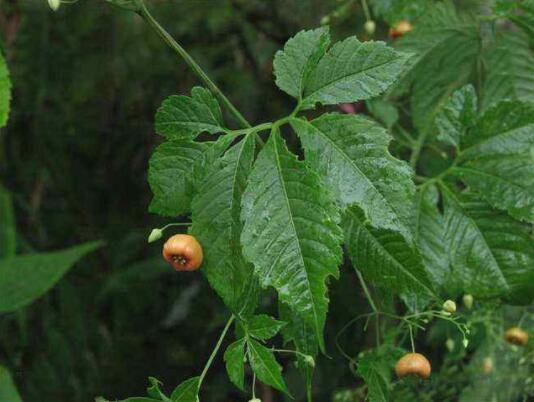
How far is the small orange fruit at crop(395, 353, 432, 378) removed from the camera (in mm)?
962

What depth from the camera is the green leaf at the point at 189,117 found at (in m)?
0.88

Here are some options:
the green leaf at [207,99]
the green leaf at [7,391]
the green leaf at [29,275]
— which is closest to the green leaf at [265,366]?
the green leaf at [207,99]

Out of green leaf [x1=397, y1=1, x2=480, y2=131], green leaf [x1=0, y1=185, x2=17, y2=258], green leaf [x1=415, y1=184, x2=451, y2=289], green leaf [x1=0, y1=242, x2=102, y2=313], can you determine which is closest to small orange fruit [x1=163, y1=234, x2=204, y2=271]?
green leaf [x1=415, y1=184, x2=451, y2=289]

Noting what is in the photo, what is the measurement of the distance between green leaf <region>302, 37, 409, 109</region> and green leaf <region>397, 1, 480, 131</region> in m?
0.46

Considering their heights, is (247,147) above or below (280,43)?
below

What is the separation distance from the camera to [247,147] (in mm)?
856

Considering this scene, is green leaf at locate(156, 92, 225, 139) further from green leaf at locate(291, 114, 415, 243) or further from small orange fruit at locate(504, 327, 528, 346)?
small orange fruit at locate(504, 327, 528, 346)

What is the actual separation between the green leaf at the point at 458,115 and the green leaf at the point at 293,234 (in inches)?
14.5

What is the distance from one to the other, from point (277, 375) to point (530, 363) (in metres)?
0.68

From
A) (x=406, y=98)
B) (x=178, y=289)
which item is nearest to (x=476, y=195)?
(x=406, y=98)

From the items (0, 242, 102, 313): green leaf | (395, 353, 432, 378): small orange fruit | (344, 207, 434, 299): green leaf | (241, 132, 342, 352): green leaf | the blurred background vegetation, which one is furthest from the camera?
the blurred background vegetation

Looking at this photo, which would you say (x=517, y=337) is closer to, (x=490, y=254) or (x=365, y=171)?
(x=490, y=254)

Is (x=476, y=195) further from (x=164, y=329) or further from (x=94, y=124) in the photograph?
(x=94, y=124)

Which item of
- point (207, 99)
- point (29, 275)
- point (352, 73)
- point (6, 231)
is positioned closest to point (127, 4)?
point (207, 99)
